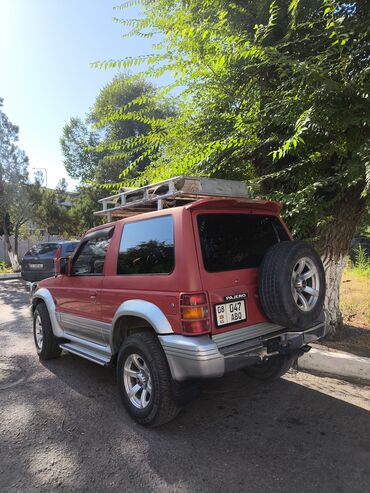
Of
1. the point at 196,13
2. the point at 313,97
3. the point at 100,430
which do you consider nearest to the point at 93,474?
the point at 100,430

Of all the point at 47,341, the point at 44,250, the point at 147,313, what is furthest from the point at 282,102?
the point at 44,250

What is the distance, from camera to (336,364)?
14.7 feet

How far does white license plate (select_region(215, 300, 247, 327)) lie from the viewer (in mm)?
3057

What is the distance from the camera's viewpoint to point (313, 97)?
4.19m

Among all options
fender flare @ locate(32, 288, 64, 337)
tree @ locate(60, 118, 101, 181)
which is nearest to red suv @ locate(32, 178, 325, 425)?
fender flare @ locate(32, 288, 64, 337)

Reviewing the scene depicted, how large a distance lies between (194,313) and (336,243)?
129 inches

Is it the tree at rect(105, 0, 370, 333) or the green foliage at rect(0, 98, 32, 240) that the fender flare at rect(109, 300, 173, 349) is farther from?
the green foliage at rect(0, 98, 32, 240)

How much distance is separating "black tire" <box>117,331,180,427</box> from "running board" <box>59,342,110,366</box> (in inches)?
23.7

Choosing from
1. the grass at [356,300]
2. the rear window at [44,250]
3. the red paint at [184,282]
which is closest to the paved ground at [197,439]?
the red paint at [184,282]

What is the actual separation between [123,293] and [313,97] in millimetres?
2989

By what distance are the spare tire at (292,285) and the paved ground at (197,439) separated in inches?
36.6

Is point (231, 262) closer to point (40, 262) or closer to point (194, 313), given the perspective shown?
point (194, 313)

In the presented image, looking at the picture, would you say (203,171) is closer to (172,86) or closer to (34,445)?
(172,86)

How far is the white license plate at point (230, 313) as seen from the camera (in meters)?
3.06
